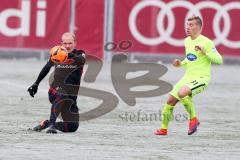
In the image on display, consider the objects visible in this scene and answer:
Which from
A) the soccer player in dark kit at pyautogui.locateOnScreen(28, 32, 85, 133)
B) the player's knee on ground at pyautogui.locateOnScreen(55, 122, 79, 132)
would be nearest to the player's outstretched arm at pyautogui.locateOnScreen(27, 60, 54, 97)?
the soccer player in dark kit at pyautogui.locateOnScreen(28, 32, 85, 133)

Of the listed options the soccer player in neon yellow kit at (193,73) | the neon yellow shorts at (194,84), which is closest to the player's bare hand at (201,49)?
the soccer player in neon yellow kit at (193,73)

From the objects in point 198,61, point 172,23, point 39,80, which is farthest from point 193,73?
point 172,23

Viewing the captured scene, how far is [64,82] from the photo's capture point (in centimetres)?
1270

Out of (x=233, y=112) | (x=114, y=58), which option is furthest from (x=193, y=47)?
(x=114, y=58)

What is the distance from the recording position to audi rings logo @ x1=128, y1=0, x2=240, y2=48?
27484 millimetres

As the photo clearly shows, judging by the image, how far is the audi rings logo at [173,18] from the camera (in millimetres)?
27484

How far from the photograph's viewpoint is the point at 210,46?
13.0 metres

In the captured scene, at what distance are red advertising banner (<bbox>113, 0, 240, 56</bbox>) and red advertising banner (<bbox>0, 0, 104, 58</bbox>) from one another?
0.78 metres

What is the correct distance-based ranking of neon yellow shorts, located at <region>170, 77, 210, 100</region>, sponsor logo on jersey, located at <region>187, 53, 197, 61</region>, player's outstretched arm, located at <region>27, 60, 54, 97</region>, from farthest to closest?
1. sponsor logo on jersey, located at <region>187, 53, 197, 61</region>
2. neon yellow shorts, located at <region>170, 77, 210, 100</region>
3. player's outstretched arm, located at <region>27, 60, 54, 97</region>

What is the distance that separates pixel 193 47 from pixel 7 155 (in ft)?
12.8

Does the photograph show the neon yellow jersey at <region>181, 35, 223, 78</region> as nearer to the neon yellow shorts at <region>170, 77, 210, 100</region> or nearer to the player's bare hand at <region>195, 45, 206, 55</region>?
the neon yellow shorts at <region>170, 77, 210, 100</region>

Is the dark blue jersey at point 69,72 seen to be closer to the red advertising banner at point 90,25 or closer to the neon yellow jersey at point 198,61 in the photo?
the neon yellow jersey at point 198,61

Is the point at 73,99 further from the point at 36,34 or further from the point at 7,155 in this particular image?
the point at 36,34

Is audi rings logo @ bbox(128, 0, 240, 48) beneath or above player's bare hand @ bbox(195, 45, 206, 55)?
above
